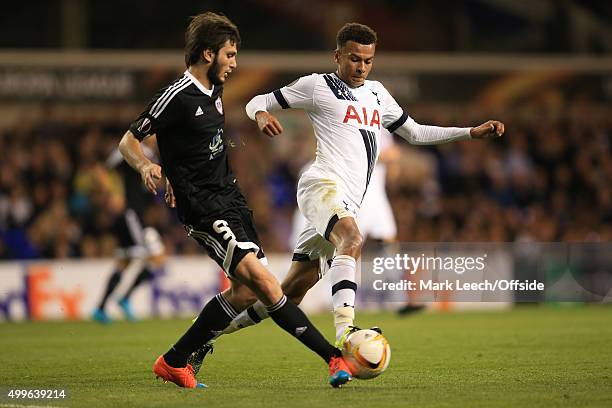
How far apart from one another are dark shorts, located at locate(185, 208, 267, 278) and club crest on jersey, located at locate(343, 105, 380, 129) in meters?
1.26

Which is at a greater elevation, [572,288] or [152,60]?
[152,60]

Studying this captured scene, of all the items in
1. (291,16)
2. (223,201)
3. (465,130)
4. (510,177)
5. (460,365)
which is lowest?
(460,365)

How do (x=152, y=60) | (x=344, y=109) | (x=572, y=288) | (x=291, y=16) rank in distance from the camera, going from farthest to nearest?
(x=291, y=16)
(x=152, y=60)
(x=572, y=288)
(x=344, y=109)

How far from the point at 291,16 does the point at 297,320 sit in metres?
15.8

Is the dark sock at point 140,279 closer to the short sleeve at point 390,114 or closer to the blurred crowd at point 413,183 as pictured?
the blurred crowd at point 413,183

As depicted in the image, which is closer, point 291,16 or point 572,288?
point 572,288

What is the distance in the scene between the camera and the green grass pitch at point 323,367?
6.00 meters

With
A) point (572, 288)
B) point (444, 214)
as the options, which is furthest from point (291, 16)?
point (572, 288)

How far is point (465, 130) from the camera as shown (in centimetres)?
775

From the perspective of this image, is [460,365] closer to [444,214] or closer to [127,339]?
[127,339]

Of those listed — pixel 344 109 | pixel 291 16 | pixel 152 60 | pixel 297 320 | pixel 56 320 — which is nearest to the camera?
pixel 297 320

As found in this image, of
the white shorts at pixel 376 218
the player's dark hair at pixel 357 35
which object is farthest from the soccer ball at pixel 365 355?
the white shorts at pixel 376 218

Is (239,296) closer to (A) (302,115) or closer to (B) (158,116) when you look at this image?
(B) (158,116)

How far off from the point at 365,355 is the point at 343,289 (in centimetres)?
62
